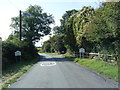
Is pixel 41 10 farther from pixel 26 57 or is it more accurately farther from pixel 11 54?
pixel 11 54

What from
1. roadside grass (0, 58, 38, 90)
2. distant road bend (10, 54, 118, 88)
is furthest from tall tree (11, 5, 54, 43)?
distant road bend (10, 54, 118, 88)

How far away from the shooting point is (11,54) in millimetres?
26203

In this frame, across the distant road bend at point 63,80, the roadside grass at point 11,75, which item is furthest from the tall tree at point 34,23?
the distant road bend at point 63,80

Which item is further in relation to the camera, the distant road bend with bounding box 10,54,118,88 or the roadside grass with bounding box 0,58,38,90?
the roadside grass with bounding box 0,58,38,90

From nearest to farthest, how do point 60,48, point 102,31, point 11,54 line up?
point 102,31 < point 11,54 < point 60,48

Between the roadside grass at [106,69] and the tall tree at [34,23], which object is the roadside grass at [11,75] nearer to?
the roadside grass at [106,69]

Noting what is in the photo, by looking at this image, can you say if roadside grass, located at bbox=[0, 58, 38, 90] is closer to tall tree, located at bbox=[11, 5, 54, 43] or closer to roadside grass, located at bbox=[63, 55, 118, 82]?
roadside grass, located at bbox=[63, 55, 118, 82]

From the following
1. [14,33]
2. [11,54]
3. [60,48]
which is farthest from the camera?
[60,48]

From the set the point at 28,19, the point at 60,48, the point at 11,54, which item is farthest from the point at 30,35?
the point at 60,48

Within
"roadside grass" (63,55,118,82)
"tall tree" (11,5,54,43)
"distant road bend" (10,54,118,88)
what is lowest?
"distant road bend" (10,54,118,88)

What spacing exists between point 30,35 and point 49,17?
956 cm

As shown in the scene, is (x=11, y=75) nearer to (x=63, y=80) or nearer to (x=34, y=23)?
(x=63, y=80)

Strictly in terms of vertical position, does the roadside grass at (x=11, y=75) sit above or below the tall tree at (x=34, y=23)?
below

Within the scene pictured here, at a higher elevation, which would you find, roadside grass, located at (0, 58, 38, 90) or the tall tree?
the tall tree
